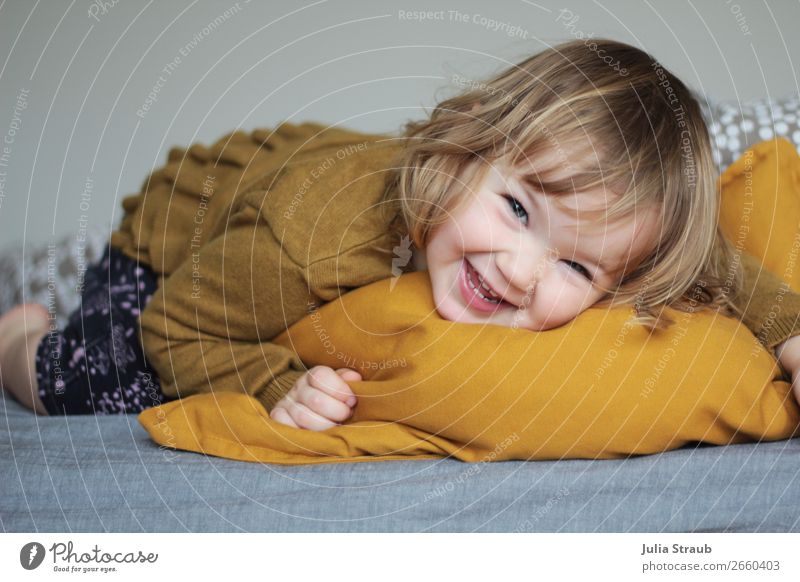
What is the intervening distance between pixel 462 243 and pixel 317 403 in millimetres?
192

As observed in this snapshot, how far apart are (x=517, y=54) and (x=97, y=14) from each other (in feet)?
1.66

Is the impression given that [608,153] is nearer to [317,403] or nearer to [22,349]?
[317,403]

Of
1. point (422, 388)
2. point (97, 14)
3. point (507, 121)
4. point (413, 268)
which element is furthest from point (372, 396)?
point (97, 14)

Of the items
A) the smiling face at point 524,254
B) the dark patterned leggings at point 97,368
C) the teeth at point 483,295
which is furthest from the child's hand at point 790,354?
the dark patterned leggings at point 97,368

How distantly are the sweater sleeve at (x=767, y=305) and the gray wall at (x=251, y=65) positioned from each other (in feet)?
0.93

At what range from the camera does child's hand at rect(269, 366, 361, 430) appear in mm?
748

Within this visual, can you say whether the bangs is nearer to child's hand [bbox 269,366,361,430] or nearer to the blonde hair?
the blonde hair

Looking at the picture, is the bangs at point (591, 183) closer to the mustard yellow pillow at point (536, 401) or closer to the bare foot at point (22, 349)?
the mustard yellow pillow at point (536, 401)

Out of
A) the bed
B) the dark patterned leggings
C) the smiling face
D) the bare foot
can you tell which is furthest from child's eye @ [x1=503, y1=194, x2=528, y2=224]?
the bare foot

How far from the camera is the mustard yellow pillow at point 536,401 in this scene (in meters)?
0.68

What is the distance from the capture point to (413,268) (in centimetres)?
86

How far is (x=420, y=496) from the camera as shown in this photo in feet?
2.11

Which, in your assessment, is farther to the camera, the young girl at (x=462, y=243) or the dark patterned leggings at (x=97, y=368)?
the dark patterned leggings at (x=97, y=368)
